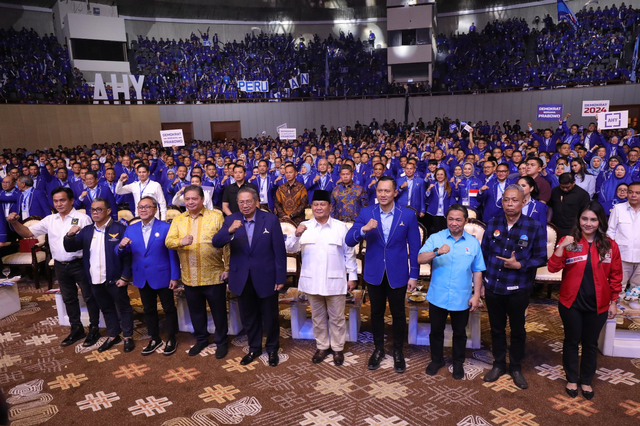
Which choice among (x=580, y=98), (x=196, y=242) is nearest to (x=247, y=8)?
(x=580, y=98)

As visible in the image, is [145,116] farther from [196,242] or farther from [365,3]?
[196,242]

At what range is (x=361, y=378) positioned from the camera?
352 cm

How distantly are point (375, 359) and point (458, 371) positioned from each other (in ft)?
2.24

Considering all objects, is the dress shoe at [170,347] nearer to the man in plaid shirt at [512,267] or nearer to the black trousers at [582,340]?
the man in plaid shirt at [512,267]

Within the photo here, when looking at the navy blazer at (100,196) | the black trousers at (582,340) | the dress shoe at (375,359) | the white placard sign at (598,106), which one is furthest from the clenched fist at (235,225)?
the white placard sign at (598,106)

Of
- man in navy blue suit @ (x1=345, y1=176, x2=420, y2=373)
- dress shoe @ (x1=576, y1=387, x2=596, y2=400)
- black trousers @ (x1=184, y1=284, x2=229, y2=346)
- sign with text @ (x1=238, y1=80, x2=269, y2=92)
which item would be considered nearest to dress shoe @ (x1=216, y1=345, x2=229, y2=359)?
black trousers @ (x1=184, y1=284, x2=229, y2=346)

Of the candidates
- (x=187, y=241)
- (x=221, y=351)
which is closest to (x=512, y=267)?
(x=187, y=241)

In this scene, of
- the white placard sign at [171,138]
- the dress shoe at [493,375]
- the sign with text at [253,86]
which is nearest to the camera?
the dress shoe at [493,375]

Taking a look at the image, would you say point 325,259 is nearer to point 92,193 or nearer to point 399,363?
point 399,363

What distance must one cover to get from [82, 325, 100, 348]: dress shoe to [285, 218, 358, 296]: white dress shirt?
2.26m

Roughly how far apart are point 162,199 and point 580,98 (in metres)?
16.7

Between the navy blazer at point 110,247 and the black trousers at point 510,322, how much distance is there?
3.15 metres

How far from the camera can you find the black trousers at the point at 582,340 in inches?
120

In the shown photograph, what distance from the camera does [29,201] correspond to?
6.34 m
